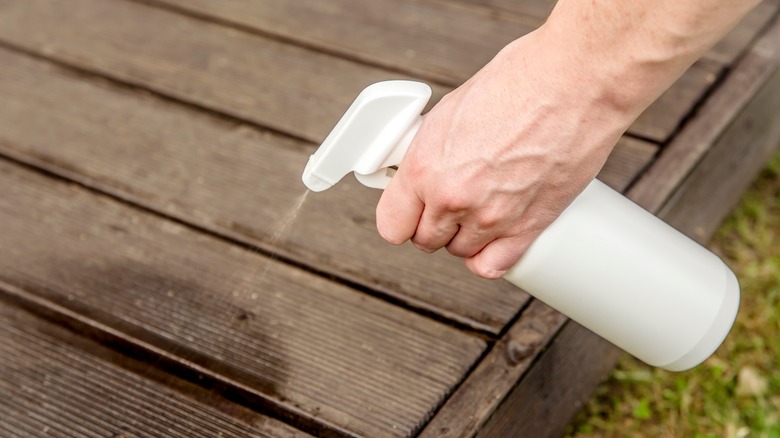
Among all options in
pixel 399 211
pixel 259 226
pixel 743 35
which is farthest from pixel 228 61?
pixel 743 35

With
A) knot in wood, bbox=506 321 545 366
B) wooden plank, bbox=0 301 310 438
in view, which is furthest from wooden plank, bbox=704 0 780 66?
wooden plank, bbox=0 301 310 438

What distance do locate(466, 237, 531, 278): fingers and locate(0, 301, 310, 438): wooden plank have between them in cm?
32

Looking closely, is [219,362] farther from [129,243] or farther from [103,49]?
[103,49]

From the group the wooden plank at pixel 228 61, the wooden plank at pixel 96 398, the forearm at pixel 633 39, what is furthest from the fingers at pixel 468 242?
the wooden plank at pixel 228 61

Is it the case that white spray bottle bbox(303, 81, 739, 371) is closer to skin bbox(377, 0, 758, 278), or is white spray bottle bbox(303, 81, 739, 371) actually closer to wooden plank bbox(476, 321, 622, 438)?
skin bbox(377, 0, 758, 278)

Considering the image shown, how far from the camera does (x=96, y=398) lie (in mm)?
1067

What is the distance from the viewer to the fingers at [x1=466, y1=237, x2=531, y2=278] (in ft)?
2.86

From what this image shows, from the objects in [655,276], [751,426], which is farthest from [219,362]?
[751,426]

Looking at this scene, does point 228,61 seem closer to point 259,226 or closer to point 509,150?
point 259,226

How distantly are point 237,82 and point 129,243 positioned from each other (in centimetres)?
43

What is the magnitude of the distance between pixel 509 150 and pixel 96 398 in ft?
1.99

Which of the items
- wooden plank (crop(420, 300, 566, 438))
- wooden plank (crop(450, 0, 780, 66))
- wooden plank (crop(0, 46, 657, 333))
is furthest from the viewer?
wooden plank (crop(450, 0, 780, 66))

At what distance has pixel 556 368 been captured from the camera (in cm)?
116

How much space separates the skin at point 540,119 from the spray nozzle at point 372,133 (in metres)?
0.02
